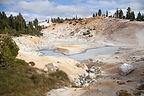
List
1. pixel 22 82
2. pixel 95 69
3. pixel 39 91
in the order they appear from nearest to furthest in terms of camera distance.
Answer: pixel 39 91 → pixel 22 82 → pixel 95 69

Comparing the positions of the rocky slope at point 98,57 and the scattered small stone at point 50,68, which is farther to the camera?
the scattered small stone at point 50,68

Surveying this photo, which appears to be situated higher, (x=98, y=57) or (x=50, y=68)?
(x=50, y=68)

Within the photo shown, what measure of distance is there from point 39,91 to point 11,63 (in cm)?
641

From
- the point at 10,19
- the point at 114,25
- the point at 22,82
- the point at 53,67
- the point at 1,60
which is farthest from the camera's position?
the point at 10,19

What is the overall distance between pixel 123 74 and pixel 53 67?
12.1m

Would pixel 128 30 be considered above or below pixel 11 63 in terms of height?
above

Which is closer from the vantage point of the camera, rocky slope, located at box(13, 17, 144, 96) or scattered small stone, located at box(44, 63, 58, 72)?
rocky slope, located at box(13, 17, 144, 96)

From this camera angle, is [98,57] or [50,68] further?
[98,57]

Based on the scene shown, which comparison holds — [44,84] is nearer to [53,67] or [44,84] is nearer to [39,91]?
[39,91]

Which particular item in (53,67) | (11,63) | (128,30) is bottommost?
(53,67)

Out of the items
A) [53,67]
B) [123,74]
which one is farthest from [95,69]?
[53,67]

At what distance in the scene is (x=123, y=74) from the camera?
19328mm

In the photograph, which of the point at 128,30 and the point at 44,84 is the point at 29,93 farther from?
the point at 128,30

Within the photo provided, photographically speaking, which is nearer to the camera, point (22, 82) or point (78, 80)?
point (22, 82)
